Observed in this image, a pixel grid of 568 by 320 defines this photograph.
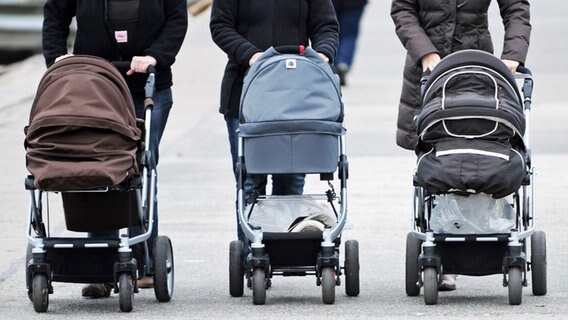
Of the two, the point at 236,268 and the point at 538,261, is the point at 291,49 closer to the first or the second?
the point at 236,268

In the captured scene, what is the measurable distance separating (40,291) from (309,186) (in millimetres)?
4716

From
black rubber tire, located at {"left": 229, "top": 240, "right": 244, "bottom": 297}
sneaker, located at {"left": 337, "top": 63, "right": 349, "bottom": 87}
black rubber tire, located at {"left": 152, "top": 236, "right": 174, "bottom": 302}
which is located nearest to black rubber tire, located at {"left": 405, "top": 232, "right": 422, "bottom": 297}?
black rubber tire, located at {"left": 229, "top": 240, "right": 244, "bottom": 297}

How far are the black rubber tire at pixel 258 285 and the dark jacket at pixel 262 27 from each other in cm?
105

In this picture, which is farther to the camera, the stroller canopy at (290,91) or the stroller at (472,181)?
the stroller canopy at (290,91)

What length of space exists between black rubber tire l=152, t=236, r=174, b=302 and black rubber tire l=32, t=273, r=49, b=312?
54 centimetres

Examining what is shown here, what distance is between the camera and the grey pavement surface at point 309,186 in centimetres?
762

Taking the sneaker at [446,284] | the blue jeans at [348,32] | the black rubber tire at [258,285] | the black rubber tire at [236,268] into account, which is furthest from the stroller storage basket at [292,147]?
the blue jeans at [348,32]

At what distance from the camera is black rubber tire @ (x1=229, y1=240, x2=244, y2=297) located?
7762 mm

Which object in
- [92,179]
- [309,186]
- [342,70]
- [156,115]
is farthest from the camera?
[342,70]

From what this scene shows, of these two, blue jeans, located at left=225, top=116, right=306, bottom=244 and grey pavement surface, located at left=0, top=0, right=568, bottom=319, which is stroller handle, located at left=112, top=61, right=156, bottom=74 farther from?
grey pavement surface, located at left=0, top=0, right=568, bottom=319

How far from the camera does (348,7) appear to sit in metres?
17.5

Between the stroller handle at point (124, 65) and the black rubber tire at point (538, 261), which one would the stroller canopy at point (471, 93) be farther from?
the stroller handle at point (124, 65)

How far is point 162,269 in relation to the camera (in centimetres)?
770

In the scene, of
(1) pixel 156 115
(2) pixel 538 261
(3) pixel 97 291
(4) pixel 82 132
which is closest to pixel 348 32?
(1) pixel 156 115
